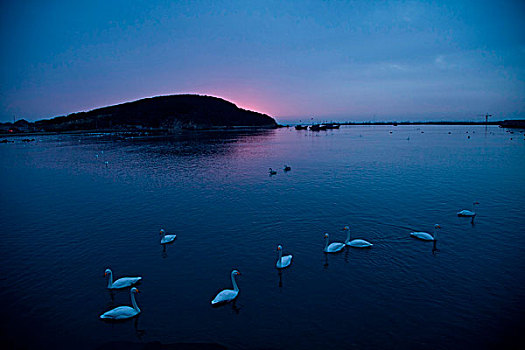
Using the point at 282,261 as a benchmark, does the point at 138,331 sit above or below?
below

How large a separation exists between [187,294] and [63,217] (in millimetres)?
12976

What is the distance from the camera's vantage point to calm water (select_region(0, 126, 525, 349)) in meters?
8.42

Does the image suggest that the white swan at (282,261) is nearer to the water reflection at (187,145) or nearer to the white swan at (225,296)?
the white swan at (225,296)

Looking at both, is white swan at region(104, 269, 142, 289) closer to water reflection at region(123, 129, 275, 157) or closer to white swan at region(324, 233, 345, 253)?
white swan at region(324, 233, 345, 253)

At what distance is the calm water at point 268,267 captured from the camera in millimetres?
8422

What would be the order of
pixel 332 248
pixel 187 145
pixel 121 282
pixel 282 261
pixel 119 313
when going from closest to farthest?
pixel 119 313
pixel 121 282
pixel 282 261
pixel 332 248
pixel 187 145

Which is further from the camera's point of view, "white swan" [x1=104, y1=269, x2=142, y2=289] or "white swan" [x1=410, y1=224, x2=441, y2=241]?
"white swan" [x1=410, y1=224, x2=441, y2=241]

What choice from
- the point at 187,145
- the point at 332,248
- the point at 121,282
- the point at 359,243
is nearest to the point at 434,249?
the point at 359,243

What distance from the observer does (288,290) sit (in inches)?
409

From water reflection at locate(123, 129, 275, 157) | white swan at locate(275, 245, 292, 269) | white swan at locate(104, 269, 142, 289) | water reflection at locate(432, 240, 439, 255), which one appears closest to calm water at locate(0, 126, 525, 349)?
water reflection at locate(432, 240, 439, 255)

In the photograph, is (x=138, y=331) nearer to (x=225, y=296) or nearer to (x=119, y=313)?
(x=119, y=313)

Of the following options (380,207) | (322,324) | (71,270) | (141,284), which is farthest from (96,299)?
(380,207)

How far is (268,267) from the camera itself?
1190 cm

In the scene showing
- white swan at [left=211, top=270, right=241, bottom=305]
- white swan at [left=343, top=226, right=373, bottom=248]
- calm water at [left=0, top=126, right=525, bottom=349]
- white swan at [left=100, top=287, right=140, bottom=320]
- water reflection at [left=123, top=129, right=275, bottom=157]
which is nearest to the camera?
calm water at [left=0, top=126, right=525, bottom=349]
